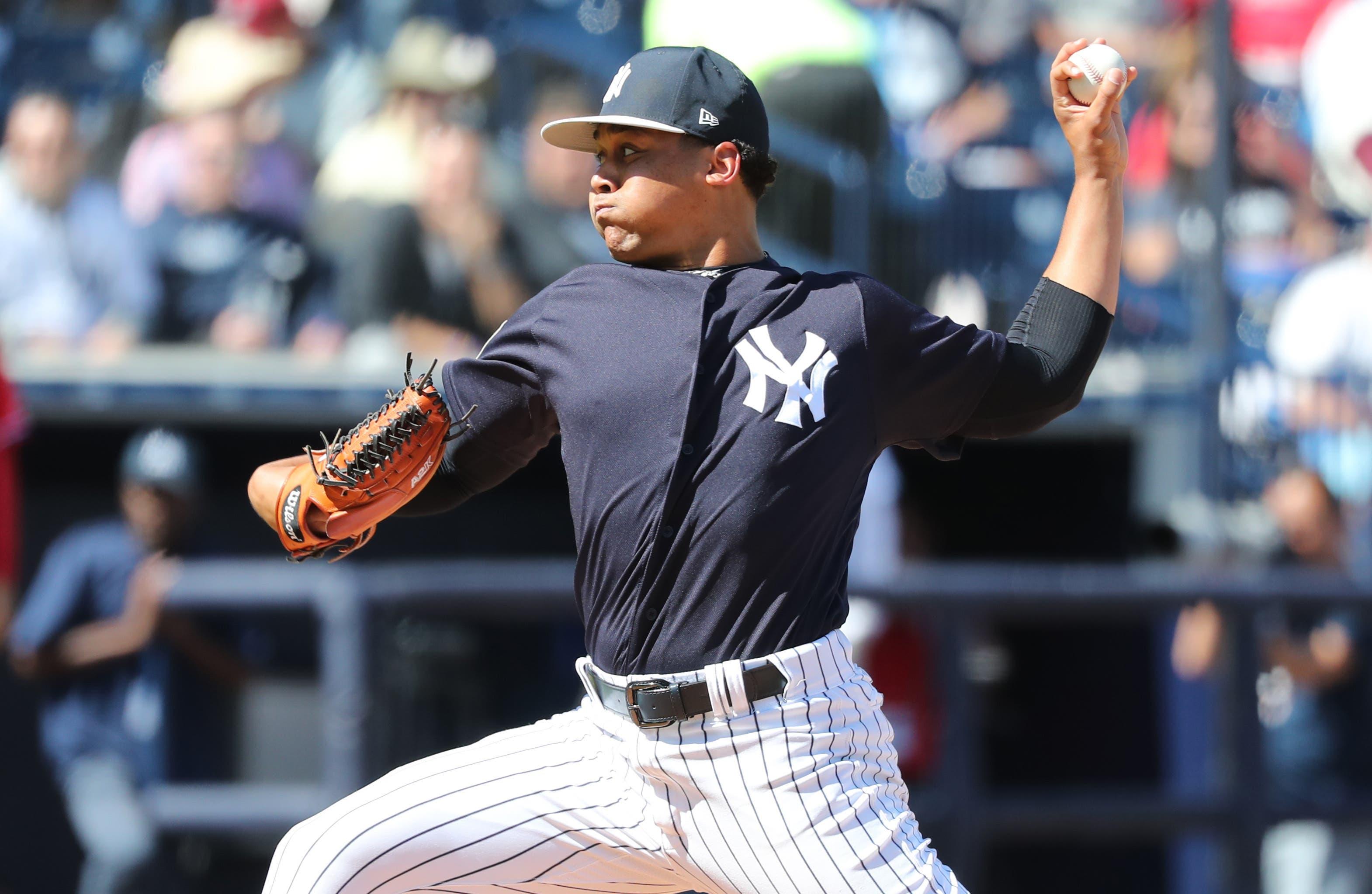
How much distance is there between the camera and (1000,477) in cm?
663

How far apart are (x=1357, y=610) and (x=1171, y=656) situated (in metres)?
0.61

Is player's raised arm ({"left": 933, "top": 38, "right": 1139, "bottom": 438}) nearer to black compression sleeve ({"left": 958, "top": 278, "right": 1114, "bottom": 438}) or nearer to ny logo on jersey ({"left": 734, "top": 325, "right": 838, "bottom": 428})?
black compression sleeve ({"left": 958, "top": 278, "right": 1114, "bottom": 438})

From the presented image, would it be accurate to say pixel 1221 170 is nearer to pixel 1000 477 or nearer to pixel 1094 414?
pixel 1094 414

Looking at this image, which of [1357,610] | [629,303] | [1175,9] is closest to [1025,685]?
[1357,610]

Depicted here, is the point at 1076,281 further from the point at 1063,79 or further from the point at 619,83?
the point at 619,83

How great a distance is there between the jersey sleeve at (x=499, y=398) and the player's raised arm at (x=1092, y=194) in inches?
32.0

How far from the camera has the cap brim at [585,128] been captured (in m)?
2.38

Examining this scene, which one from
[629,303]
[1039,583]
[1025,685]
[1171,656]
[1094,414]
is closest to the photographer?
[629,303]

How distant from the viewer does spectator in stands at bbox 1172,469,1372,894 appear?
4676mm

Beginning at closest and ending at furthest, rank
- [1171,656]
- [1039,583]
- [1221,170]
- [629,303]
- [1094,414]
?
[629,303]
[1039,583]
[1171,656]
[1221,170]
[1094,414]

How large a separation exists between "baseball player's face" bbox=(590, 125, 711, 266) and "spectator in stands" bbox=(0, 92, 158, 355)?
3.90 m

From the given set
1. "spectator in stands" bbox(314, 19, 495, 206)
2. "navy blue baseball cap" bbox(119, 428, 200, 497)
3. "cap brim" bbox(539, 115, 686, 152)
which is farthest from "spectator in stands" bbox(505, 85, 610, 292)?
"cap brim" bbox(539, 115, 686, 152)

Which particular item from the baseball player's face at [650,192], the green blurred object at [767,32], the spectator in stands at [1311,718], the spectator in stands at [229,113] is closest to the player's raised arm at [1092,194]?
the baseball player's face at [650,192]

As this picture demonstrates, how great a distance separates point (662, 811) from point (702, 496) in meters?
0.47
